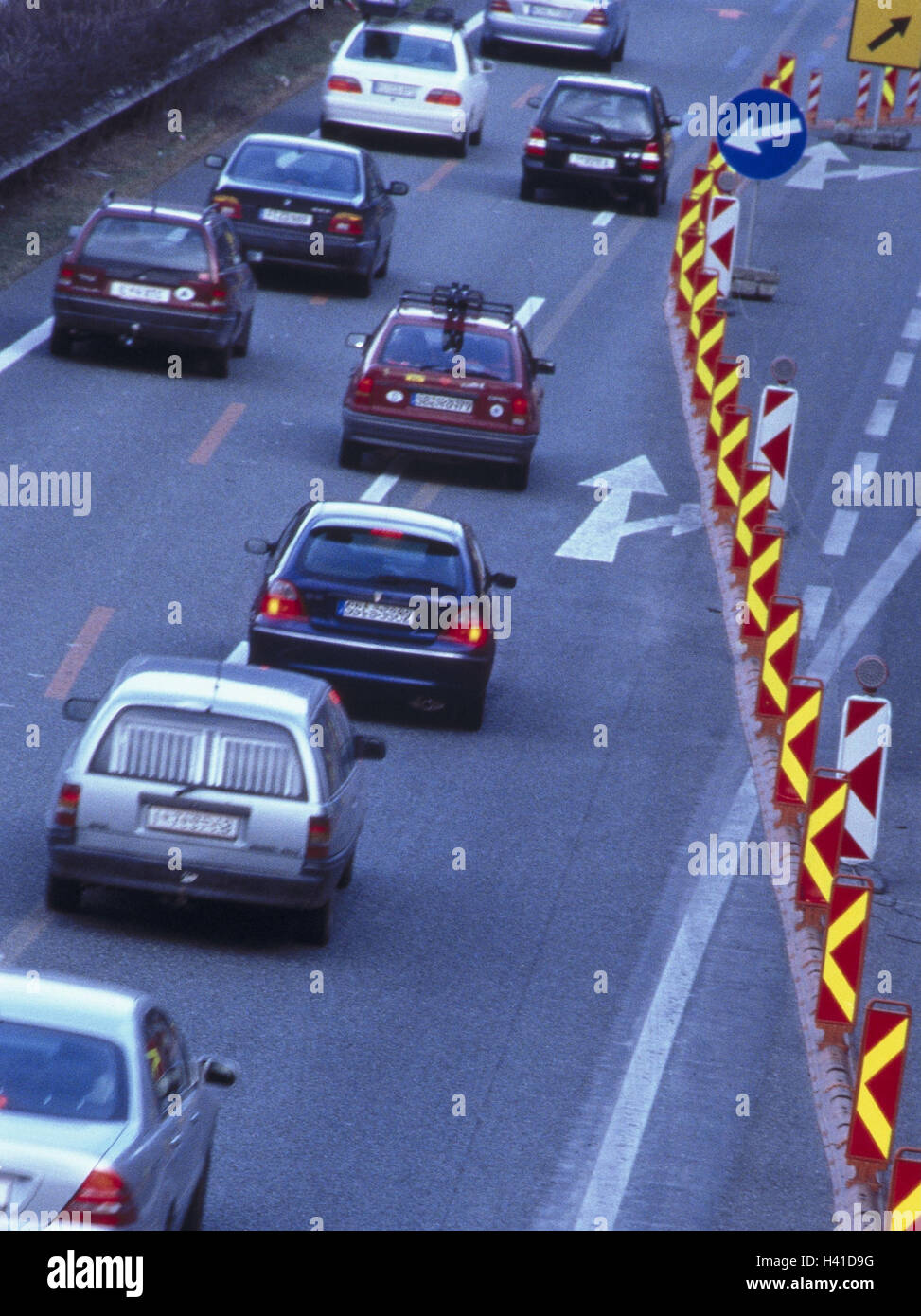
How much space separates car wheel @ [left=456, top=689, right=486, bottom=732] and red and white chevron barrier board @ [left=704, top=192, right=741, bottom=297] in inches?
481

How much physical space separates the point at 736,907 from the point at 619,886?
668mm

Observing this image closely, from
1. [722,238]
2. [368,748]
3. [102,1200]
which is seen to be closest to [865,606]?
[722,238]

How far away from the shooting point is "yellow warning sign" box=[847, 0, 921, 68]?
121 ft

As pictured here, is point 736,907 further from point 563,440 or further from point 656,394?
point 656,394

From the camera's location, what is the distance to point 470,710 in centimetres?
1881

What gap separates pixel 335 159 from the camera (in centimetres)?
3198

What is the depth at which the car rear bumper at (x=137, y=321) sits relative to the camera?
26828mm

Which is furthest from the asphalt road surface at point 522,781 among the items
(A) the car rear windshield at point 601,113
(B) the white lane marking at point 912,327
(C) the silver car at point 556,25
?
(C) the silver car at point 556,25

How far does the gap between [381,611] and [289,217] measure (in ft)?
44.8

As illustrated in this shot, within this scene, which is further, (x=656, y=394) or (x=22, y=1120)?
(x=656, y=394)

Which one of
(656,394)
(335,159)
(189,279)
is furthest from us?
(335,159)

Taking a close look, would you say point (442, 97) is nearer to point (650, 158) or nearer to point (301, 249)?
point (650, 158)

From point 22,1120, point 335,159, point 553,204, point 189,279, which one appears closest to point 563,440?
point 189,279

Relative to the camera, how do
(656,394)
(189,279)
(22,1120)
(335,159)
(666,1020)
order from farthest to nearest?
(335,159), (656,394), (189,279), (666,1020), (22,1120)
